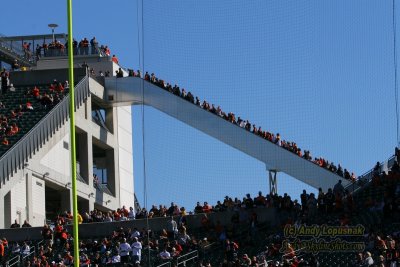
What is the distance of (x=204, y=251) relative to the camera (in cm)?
3544

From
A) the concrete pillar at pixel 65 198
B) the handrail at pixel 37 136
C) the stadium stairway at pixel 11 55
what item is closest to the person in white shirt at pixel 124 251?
the handrail at pixel 37 136

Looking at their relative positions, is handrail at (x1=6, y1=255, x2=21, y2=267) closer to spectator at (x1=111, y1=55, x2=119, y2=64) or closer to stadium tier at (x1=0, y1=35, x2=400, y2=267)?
stadium tier at (x1=0, y1=35, x2=400, y2=267)

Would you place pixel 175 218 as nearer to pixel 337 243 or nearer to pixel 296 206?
pixel 296 206

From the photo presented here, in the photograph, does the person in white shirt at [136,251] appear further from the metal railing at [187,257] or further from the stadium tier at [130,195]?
the metal railing at [187,257]

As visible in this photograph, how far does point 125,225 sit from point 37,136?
6.99m

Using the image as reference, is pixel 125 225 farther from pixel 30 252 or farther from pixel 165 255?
pixel 165 255

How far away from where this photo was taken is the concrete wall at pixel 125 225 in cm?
3766

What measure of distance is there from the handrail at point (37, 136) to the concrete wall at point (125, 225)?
3007mm

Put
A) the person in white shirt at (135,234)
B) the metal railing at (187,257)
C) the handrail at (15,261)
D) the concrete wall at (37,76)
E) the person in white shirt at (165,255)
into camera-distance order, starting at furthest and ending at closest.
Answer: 1. the concrete wall at (37,76)
2. the handrail at (15,261)
3. the person in white shirt at (135,234)
4. the person in white shirt at (165,255)
5. the metal railing at (187,257)

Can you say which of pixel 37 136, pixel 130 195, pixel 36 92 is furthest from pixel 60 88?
pixel 130 195

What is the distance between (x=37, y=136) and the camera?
1767 inches

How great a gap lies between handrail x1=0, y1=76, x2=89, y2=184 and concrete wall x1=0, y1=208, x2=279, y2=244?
3.01 m

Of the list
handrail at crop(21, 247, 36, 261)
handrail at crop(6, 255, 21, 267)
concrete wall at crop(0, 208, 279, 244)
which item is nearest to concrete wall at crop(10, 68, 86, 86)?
concrete wall at crop(0, 208, 279, 244)

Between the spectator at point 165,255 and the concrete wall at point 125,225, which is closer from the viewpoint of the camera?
the spectator at point 165,255
